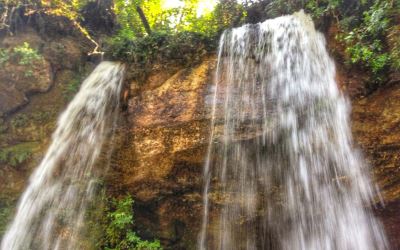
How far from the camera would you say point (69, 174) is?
605 centimetres

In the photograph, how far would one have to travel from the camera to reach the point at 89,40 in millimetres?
8617

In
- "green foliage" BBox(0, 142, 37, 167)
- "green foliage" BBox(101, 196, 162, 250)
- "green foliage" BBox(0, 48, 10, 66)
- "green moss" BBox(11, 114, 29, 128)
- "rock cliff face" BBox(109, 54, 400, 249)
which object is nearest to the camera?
"rock cliff face" BBox(109, 54, 400, 249)

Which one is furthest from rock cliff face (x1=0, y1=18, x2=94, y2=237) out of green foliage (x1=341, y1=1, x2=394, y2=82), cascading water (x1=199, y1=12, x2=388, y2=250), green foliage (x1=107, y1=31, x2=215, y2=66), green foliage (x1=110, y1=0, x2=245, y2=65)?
green foliage (x1=341, y1=1, x2=394, y2=82)

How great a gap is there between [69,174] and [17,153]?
5.19ft

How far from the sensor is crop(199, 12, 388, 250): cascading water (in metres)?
4.88

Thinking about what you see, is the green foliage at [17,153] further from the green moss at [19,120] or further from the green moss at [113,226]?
the green moss at [113,226]

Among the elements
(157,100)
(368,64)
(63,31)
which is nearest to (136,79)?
(157,100)

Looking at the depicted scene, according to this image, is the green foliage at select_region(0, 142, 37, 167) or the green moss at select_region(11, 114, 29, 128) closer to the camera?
the green foliage at select_region(0, 142, 37, 167)

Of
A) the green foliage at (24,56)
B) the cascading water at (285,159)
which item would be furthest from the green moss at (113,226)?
the green foliage at (24,56)

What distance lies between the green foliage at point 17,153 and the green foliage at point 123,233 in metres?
2.35

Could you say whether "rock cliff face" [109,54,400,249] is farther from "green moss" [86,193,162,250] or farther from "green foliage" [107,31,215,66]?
"green foliage" [107,31,215,66]

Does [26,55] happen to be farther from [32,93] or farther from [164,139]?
[164,139]

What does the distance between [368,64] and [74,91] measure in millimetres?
6052

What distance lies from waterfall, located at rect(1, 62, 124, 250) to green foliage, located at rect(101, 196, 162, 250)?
19.2 inches
